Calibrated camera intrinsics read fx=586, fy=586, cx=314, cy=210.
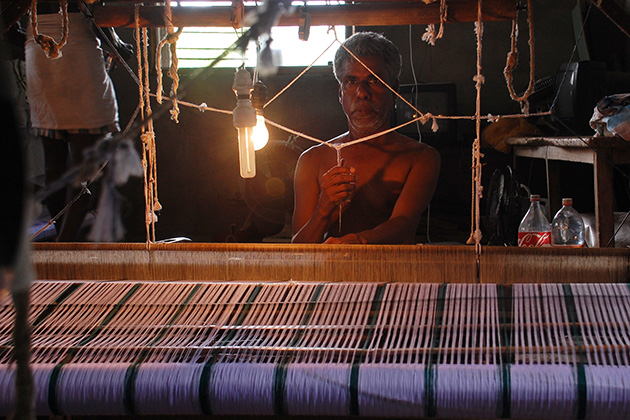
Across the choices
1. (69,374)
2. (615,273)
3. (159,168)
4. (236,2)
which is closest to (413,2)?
(236,2)

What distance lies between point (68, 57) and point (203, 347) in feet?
9.10

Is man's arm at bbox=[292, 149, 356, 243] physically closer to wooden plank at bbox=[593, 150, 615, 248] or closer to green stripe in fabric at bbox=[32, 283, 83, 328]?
green stripe in fabric at bbox=[32, 283, 83, 328]

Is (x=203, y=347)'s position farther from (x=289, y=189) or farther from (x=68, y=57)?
(x=289, y=189)

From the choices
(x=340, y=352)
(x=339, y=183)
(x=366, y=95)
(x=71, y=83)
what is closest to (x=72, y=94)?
(x=71, y=83)

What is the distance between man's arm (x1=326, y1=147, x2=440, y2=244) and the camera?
7.55 ft

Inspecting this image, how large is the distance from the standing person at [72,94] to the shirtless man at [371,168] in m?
1.43

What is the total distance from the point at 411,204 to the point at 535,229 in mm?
842

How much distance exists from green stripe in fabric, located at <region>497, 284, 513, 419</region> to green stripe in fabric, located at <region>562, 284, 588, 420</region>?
0.11 m

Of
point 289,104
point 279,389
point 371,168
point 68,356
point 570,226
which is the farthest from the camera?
point 289,104

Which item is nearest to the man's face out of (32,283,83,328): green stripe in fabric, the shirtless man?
the shirtless man

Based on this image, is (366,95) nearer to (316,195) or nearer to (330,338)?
(316,195)

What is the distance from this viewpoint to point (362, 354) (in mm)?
1075

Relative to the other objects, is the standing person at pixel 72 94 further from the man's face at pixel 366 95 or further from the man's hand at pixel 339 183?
the man's hand at pixel 339 183

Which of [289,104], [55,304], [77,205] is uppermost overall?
[289,104]
